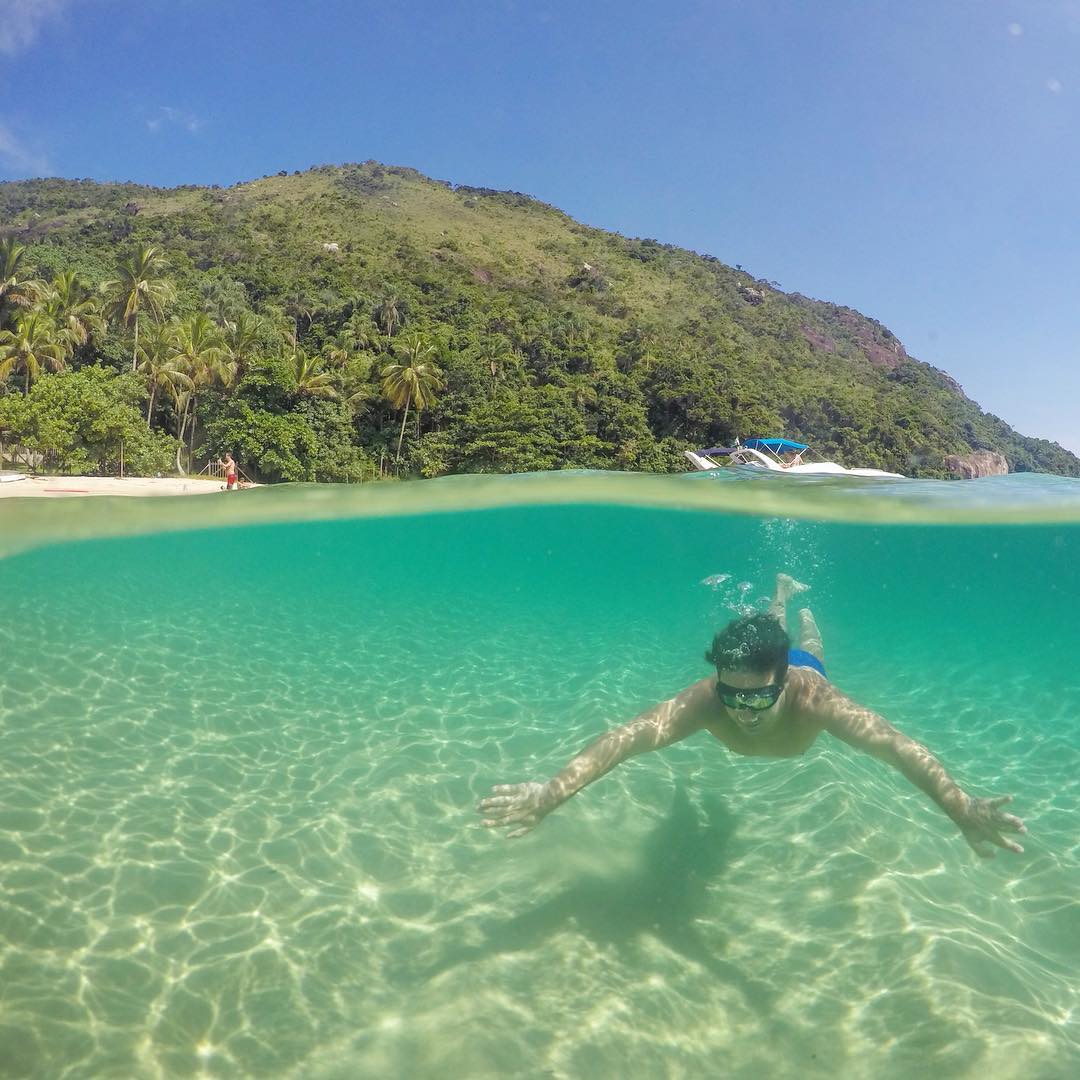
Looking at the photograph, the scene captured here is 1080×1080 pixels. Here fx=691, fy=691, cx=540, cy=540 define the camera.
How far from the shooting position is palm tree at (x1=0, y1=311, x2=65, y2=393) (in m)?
36.4

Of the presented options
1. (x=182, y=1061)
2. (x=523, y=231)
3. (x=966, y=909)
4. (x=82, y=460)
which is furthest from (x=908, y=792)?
(x=523, y=231)

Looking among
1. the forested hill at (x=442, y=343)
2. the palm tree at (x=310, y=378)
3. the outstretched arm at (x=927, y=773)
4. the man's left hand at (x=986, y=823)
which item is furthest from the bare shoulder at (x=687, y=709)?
the palm tree at (x=310, y=378)

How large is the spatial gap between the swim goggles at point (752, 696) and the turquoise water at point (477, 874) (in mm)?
1784

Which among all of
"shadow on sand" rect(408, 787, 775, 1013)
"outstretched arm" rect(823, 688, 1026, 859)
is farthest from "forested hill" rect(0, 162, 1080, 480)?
"outstretched arm" rect(823, 688, 1026, 859)

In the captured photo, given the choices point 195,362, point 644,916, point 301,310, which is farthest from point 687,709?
point 301,310

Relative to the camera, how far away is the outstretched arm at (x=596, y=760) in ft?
10.1

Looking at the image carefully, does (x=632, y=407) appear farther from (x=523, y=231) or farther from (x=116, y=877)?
(x=523, y=231)

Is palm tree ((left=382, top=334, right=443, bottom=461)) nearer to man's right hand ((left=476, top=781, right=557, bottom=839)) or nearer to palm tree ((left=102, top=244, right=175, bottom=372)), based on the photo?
palm tree ((left=102, top=244, right=175, bottom=372))

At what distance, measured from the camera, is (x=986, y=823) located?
2.95m

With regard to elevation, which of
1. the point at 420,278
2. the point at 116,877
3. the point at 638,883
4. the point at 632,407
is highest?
the point at 420,278

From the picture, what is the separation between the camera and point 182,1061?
339 cm

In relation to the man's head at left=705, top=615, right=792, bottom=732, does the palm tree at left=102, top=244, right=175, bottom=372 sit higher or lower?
higher

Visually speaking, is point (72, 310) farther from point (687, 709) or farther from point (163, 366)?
point (687, 709)

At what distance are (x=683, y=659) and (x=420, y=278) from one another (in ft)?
208
